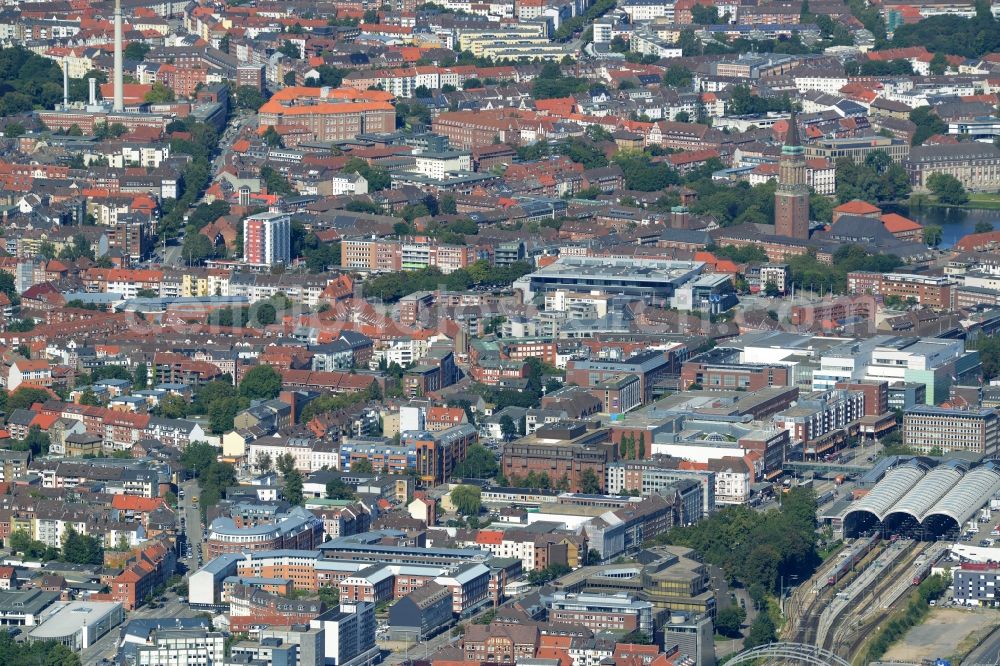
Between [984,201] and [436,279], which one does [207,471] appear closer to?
[436,279]

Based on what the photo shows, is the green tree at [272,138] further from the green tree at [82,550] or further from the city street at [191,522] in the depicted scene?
the green tree at [82,550]

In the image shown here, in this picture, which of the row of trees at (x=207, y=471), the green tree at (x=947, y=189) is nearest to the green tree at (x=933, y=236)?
the green tree at (x=947, y=189)

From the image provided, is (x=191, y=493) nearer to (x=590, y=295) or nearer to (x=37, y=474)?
(x=37, y=474)

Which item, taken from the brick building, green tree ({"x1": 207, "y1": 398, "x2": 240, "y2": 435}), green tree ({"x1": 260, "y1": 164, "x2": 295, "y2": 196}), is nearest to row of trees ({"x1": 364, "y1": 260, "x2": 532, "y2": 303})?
green tree ({"x1": 260, "y1": 164, "x2": 295, "y2": 196})

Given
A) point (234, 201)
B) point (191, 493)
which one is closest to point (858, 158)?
point (234, 201)

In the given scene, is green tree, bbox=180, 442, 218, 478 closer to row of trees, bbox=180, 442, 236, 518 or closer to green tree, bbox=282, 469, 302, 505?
row of trees, bbox=180, 442, 236, 518

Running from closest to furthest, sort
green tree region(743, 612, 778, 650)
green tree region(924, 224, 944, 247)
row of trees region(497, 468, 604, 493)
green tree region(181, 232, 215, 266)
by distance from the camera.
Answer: green tree region(743, 612, 778, 650) < row of trees region(497, 468, 604, 493) < green tree region(181, 232, 215, 266) < green tree region(924, 224, 944, 247)
